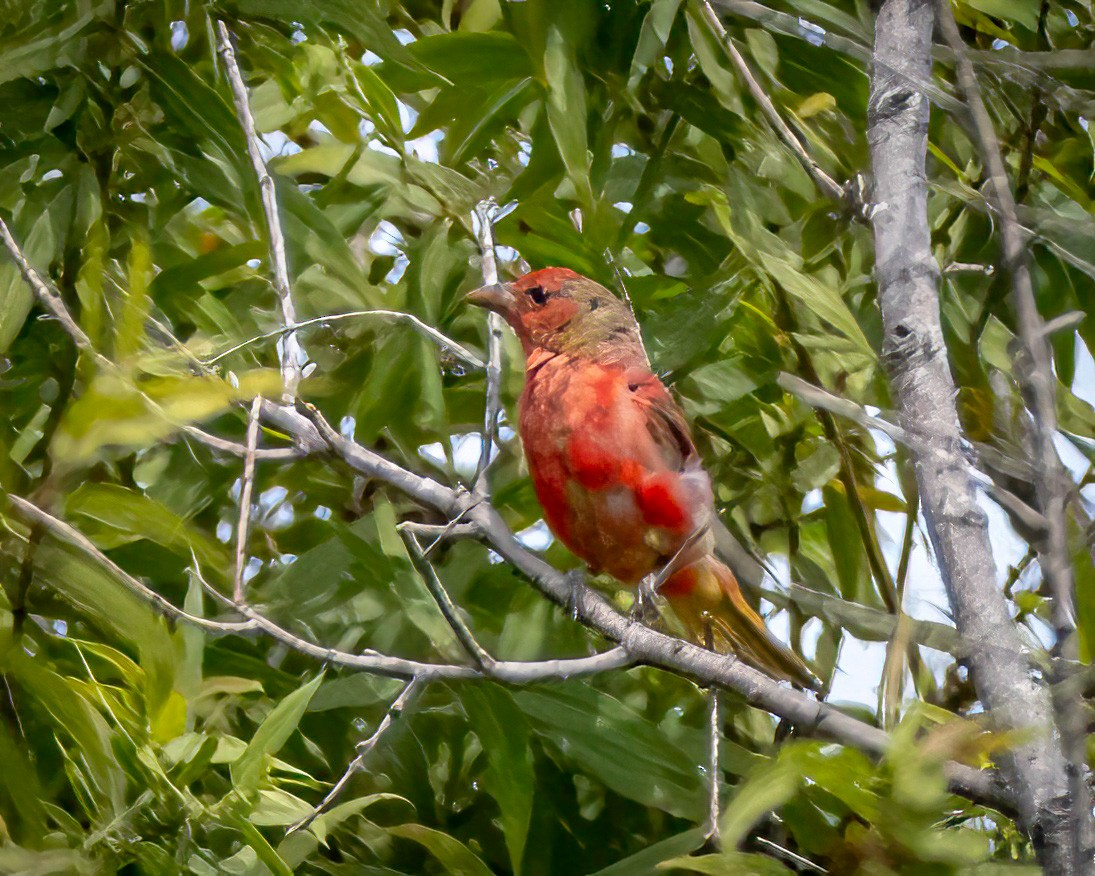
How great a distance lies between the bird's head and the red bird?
2.9 inches

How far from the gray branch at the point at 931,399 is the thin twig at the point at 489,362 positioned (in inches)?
29.6

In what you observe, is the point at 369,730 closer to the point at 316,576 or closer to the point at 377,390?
the point at 316,576

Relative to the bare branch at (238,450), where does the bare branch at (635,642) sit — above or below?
below

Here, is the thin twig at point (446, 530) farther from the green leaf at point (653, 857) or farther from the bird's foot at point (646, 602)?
the bird's foot at point (646, 602)

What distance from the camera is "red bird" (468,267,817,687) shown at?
109 inches

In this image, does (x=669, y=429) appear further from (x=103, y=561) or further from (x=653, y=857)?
(x=103, y=561)

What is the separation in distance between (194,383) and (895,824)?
1.01m

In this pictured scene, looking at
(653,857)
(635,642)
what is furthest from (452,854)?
(635,642)

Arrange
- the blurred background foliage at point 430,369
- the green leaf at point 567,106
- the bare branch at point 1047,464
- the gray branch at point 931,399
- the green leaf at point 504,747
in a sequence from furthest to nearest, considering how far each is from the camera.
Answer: the green leaf at point 567,106, the green leaf at point 504,747, the blurred background foliage at point 430,369, the gray branch at point 931,399, the bare branch at point 1047,464

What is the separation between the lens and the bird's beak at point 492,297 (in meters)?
2.81

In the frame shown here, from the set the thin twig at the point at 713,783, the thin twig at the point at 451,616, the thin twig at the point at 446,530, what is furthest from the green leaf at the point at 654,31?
the thin twig at the point at 713,783

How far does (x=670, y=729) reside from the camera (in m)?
2.51

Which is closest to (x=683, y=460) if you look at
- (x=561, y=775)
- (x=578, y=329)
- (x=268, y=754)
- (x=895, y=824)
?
(x=578, y=329)

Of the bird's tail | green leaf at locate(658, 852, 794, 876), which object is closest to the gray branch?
green leaf at locate(658, 852, 794, 876)
